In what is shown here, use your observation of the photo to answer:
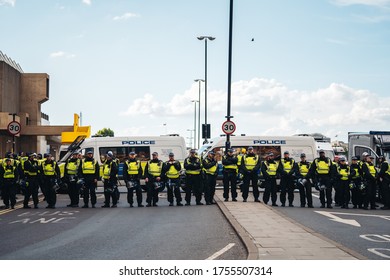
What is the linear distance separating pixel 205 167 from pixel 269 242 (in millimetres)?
8698

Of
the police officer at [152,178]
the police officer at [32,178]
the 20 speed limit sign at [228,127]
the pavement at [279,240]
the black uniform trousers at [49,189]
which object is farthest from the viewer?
the 20 speed limit sign at [228,127]

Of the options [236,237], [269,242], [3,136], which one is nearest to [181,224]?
[236,237]

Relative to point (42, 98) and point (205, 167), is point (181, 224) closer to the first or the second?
point (205, 167)

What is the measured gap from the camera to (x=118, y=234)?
11406 millimetres

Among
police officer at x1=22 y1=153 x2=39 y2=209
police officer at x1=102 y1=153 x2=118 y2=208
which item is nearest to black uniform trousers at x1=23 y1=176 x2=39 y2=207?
police officer at x1=22 y1=153 x2=39 y2=209

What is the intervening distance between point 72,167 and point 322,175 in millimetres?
7889

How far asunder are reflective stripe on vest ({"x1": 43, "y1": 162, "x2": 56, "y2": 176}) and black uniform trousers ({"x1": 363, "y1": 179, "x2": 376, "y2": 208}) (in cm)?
966

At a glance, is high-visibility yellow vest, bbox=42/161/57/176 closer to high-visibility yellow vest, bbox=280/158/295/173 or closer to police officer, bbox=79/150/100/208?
police officer, bbox=79/150/100/208

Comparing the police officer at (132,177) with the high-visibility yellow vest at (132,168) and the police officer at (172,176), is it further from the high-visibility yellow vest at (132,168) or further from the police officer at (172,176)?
the police officer at (172,176)

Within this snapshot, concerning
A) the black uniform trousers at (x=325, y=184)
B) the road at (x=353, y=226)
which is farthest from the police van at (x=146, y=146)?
the black uniform trousers at (x=325, y=184)

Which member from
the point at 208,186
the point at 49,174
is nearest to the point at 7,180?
the point at 49,174

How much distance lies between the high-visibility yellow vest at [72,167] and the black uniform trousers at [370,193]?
29.8 ft

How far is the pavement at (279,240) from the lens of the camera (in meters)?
8.38

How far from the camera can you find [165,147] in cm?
2638
